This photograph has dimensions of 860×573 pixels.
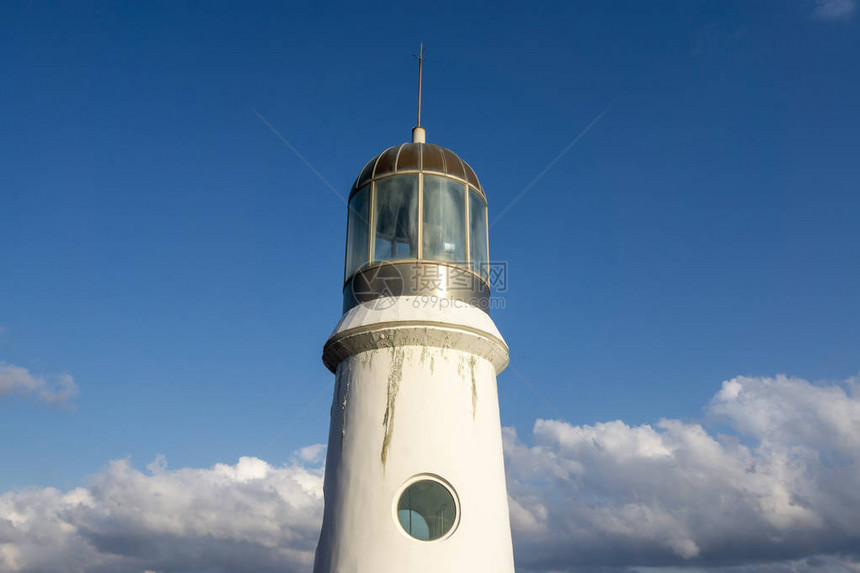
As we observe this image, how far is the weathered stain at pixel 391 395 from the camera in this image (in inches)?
357

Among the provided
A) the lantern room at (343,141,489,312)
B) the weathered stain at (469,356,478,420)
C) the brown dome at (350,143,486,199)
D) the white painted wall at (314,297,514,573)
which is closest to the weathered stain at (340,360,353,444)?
the white painted wall at (314,297,514,573)

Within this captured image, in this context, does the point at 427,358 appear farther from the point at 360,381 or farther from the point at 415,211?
the point at 415,211

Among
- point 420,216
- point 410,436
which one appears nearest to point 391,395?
point 410,436

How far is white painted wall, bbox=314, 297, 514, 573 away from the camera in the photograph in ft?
28.3

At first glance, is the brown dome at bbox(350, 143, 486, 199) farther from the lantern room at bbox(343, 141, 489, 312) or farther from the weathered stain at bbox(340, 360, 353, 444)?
the weathered stain at bbox(340, 360, 353, 444)

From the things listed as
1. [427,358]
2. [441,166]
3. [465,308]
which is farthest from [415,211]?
[427,358]

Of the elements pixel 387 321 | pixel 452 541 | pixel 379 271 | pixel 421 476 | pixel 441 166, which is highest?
pixel 441 166

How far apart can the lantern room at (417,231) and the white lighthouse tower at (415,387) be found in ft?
0.06

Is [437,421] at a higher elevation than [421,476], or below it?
higher

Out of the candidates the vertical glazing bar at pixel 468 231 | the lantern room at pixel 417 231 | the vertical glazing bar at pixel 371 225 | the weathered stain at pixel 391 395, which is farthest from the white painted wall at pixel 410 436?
the vertical glazing bar at pixel 371 225

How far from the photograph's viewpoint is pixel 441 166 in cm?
1092

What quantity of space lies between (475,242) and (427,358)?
234 cm

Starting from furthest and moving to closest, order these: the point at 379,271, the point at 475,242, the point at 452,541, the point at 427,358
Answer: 1. the point at 475,242
2. the point at 379,271
3. the point at 427,358
4. the point at 452,541

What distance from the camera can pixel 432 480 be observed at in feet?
29.2
